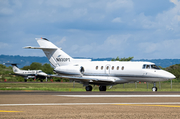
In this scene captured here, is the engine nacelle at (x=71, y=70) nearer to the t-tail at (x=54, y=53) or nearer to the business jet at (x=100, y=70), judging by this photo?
the business jet at (x=100, y=70)

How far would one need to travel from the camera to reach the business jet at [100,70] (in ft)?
119

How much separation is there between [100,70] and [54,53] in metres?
6.49

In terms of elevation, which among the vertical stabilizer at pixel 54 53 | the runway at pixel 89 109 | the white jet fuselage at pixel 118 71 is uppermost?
the vertical stabilizer at pixel 54 53

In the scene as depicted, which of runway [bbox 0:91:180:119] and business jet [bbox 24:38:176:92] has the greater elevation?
business jet [bbox 24:38:176:92]

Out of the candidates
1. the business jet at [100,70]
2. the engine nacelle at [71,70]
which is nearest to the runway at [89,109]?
the business jet at [100,70]

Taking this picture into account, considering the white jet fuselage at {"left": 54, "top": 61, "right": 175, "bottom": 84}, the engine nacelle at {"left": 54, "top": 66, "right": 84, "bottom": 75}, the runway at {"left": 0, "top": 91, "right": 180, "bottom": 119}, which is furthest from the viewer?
the engine nacelle at {"left": 54, "top": 66, "right": 84, "bottom": 75}

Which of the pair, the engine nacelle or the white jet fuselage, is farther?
the engine nacelle

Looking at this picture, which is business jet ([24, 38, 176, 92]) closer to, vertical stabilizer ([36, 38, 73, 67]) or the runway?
vertical stabilizer ([36, 38, 73, 67])

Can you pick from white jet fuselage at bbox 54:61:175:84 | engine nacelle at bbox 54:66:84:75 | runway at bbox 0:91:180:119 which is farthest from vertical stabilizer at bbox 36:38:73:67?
runway at bbox 0:91:180:119

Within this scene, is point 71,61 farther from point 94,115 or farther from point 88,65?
point 94,115

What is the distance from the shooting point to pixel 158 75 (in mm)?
35688

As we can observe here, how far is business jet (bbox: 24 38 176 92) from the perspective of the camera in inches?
1430

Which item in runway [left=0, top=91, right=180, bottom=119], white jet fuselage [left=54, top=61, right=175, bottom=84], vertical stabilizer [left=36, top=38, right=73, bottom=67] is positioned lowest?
runway [left=0, top=91, right=180, bottom=119]

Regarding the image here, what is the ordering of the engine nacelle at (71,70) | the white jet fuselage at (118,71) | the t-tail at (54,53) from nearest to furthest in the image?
1. the white jet fuselage at (118,71)
2. the engine nacelle at (71,70)
3. the t-tail at (54,53)
